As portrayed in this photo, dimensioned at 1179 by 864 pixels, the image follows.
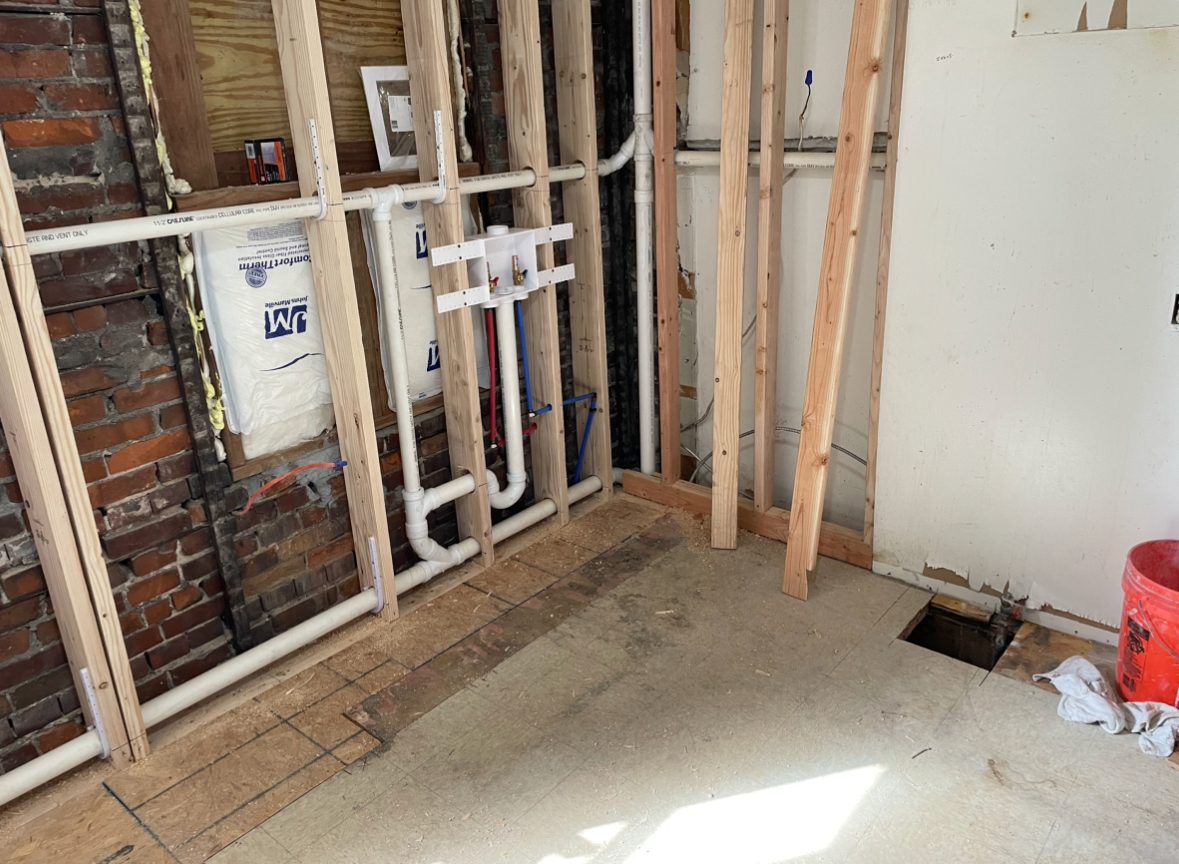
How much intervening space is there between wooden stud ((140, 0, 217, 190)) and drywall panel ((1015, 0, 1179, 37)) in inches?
80.0

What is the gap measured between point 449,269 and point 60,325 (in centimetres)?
104

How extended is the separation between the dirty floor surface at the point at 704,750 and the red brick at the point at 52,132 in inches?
58.6

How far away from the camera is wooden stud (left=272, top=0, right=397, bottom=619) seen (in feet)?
7.16

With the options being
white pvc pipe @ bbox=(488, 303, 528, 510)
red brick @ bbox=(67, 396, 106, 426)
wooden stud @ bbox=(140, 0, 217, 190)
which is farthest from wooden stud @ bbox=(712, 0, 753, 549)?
red brick @ bbox=(67, 396, 106, 426)

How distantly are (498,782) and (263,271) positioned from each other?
1.44m

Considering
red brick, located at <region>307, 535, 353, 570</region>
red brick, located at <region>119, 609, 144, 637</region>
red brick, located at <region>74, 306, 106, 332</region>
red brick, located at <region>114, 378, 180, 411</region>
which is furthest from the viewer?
red brick, located at <region>307, 535, 353, 570</region>

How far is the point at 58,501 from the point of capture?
6.32 feet

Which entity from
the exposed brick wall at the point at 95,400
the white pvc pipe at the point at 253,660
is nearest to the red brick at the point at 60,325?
the exposed brick wall at the point at 95,400

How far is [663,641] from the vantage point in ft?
8.45

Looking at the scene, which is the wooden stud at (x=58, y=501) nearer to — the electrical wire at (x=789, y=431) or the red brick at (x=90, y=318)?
the red brick at (x=90, y=318)

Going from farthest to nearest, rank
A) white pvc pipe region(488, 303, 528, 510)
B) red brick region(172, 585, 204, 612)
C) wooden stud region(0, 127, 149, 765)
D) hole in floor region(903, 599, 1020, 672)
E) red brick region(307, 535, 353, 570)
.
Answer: white pvc pipe region(488, 303, 528, 510) < red brick region(307, 535, 353, 570) < hole in floor region(903, 599, 1020, 672) < red brick region(172, 585, 204, 612) < wooden stud region(0, 127, 149, 765)

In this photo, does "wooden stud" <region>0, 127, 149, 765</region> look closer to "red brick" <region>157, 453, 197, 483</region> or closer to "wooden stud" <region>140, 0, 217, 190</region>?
"red brick" <region>157, 453, 197, 483</region>

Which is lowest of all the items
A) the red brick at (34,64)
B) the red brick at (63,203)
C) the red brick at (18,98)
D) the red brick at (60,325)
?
the red brick at (60,325)

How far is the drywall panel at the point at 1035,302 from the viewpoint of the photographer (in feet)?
7.06
